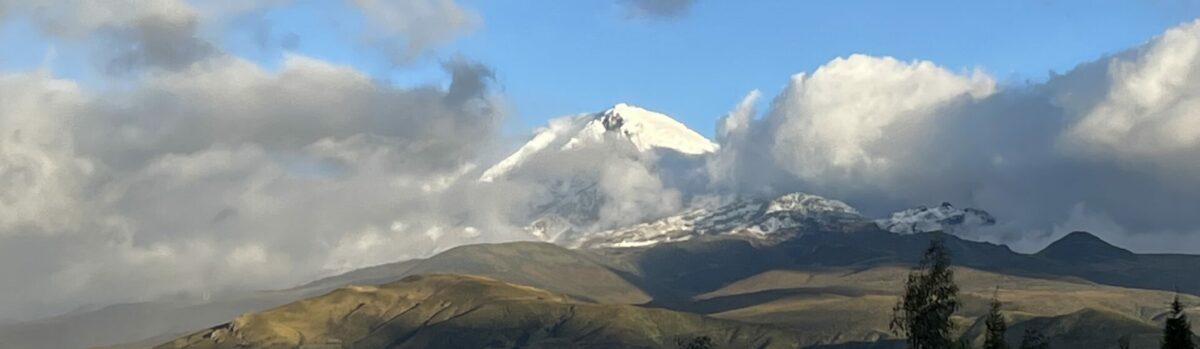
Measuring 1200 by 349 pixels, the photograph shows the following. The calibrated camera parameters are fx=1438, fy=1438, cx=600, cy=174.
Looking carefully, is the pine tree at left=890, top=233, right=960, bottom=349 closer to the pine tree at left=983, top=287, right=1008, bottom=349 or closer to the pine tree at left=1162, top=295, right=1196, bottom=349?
the pine tree at left=983, top=287, right=1008, bottom=349

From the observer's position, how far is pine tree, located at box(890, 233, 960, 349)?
157625mm

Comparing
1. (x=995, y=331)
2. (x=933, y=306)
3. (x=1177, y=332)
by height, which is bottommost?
(x=1177, y=332)

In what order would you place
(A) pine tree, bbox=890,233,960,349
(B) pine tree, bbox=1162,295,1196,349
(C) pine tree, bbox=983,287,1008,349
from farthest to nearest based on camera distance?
(C) pine tree, bbox=983,287,1008,349 < (A) pine tree, bbox=890,233,960,349 < (B) pine tree, bbox=1162,295,1196,349

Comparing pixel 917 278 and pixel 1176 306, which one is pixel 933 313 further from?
pixel 1176 306

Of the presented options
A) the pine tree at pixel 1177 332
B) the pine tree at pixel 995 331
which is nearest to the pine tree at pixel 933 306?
the pine tree at pixel 995 331

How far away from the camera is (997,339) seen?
17612 cm

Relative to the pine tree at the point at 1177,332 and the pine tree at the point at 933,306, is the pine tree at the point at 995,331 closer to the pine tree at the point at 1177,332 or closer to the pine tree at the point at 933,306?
the pine tree at the point at 933,306

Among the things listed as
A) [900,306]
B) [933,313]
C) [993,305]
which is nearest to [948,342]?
[933,313]

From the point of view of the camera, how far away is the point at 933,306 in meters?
158

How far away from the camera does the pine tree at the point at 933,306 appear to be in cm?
15762

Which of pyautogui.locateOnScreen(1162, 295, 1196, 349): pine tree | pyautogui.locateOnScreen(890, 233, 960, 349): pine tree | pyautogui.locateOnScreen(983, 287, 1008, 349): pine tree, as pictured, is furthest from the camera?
pyautogui.locateOnScreen(983, 287, 1008, 349): pine tree

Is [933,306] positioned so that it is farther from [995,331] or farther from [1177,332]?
[1177,332]

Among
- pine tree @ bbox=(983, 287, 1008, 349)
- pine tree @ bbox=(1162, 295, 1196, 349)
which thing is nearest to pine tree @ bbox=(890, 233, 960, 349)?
pine tree @ bbox=(983, 287, 1008, 349)

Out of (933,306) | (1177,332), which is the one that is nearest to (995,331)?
(933,306)
